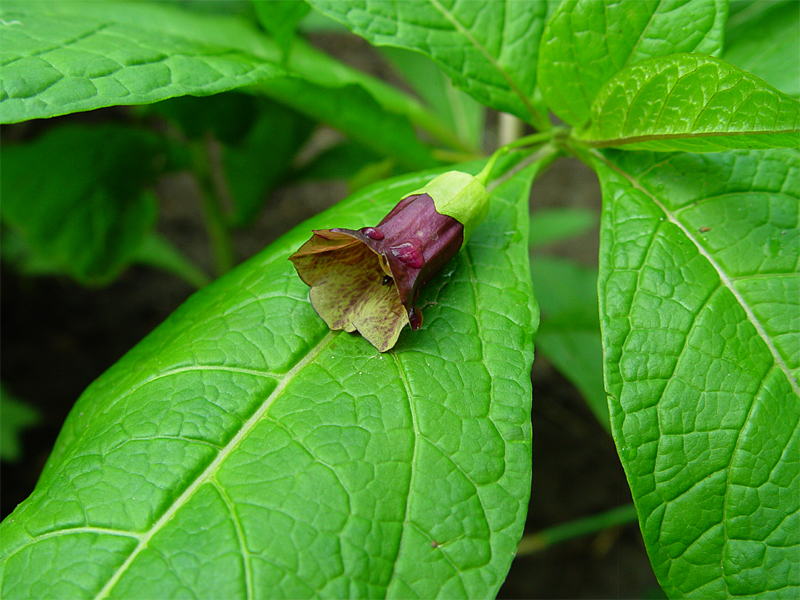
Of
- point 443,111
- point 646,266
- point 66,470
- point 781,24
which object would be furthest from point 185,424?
point 443,111

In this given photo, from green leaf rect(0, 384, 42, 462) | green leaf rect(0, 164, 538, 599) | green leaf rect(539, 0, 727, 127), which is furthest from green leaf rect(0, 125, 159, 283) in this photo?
green leaf rect(539, 0, 727, 127)

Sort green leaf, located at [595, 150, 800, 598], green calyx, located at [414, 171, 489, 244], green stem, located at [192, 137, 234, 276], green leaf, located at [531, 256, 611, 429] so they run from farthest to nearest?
green stem, located at [192, 137, 234, 276] → green leaf, located at [531, 256, 611, 429] → green calyx, located at [414, 171, 489, 244] → green leaf, located at [595, 150, 800, 598]

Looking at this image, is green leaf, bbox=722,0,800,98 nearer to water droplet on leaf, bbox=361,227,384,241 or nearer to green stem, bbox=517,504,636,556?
water droplet on leaf, bbox=361,227,384,241

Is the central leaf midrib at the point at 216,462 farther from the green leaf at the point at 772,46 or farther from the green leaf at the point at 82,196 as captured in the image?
the green leaf at the point at 82,196

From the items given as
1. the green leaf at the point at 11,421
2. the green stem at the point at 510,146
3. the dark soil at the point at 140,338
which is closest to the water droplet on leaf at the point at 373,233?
the green stem at the point at 510,146

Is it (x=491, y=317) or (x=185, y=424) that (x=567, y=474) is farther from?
(x=185, y=424)

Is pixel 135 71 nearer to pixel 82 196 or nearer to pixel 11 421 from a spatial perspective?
pixel 82 196
